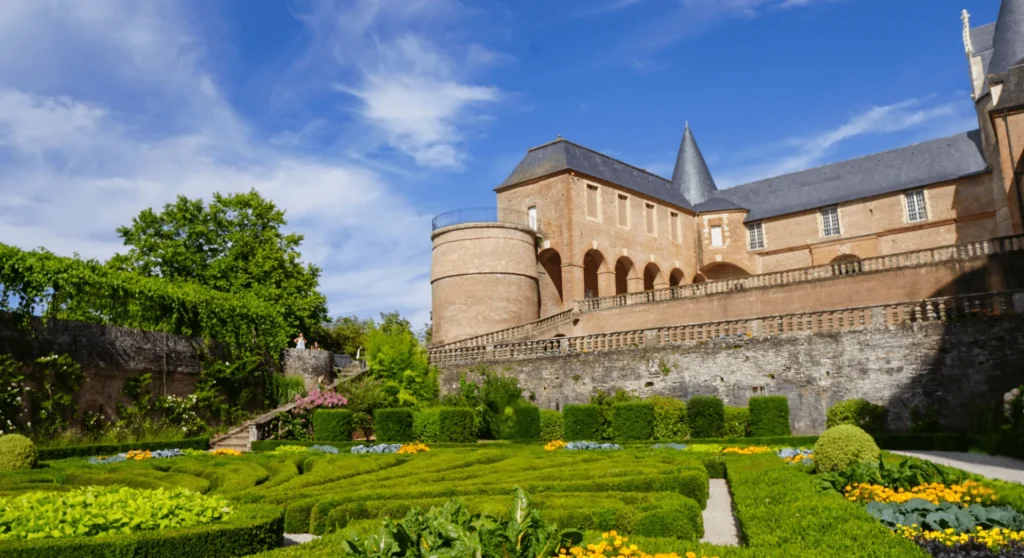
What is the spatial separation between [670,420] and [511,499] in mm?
14145

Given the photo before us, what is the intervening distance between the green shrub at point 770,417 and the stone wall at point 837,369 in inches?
61.1

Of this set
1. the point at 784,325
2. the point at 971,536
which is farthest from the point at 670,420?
the point at 971,536

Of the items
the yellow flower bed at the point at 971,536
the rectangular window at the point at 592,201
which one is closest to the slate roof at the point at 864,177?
the rectangular window at the point at 592,201

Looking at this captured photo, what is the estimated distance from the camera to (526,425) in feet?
72.4

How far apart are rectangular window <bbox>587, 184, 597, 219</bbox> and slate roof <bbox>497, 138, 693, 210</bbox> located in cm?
68

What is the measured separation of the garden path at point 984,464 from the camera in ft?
38.2

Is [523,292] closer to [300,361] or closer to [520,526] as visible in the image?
[300,361]

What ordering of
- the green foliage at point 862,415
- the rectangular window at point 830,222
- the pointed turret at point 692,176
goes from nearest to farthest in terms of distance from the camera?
the green foliage at point 862,415, the rectangular window at point 830,222, the pointed turret at point 692,176

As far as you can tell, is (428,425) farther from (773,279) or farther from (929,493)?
(773,279)

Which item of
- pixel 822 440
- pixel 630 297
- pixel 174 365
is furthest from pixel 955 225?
pixel 174 365

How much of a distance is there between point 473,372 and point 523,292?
377 inches

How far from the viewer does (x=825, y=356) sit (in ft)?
68.1

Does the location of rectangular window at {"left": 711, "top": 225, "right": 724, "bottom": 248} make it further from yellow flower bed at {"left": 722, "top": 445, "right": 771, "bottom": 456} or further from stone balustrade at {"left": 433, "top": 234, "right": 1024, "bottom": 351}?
yellow flower bed at {"left": 722, "top": 445, "right": 771, "bottom": 456}

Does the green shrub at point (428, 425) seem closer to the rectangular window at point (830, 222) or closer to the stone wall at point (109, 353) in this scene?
the stone wall at point (109, 353)
